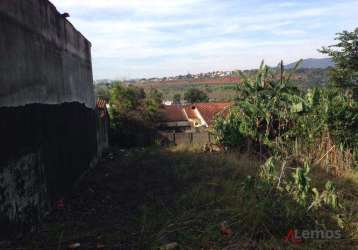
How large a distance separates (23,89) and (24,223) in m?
1.50

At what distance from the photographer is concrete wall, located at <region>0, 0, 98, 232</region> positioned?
14.2 feet

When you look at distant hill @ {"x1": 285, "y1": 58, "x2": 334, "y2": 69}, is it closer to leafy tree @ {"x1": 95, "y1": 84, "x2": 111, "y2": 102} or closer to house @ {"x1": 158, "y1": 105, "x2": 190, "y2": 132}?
house @ {"x1": 158, "y1": 105, "x2": 190, "y2": 132}

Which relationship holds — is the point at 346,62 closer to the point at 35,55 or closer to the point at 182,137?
the point at 182,137

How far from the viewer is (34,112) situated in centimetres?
519

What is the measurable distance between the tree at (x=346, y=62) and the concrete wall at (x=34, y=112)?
19.3 m

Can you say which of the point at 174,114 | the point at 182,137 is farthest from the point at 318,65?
the point at 182,137

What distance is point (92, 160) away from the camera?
1008 cm

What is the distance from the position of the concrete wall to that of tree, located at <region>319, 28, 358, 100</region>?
19.3 meters

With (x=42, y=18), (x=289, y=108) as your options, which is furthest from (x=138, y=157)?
(x=42, y=18)

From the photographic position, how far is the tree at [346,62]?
77.7 ft

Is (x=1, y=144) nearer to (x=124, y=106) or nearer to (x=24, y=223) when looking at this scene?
(x=24, y=223)

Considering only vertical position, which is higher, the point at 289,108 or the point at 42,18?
the point at 42,18

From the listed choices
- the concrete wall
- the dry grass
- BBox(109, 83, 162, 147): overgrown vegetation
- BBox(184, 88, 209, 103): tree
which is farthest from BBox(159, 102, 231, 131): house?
the dry grass

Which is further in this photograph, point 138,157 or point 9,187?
point 138,157
